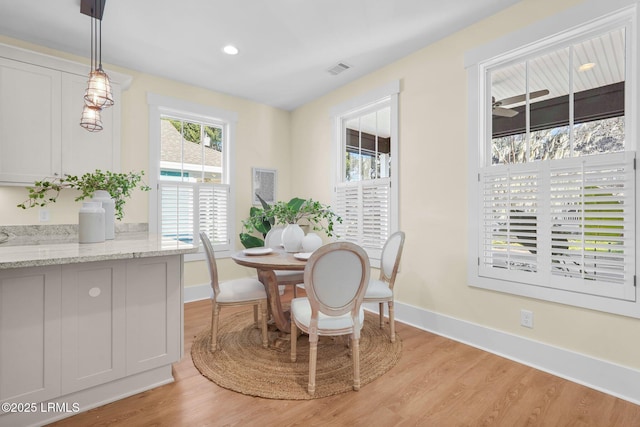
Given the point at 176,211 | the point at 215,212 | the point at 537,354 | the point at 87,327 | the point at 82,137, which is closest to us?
the point at 87,327

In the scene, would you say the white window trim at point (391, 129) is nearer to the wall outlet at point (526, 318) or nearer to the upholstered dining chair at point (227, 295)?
the wall outlet at point (526, 318)

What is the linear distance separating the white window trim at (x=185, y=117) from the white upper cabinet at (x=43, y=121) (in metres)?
0.61

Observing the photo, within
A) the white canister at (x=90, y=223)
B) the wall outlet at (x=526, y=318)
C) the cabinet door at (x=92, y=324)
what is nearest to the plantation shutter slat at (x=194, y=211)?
the white canister at (x=90, y=223)

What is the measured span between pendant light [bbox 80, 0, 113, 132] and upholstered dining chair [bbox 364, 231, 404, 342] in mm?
2434

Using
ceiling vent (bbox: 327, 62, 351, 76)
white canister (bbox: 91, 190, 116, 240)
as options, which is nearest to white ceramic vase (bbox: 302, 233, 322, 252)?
white canister (bbox: 91, 190, 116, 240)

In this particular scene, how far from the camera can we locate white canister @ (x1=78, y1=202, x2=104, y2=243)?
212 cm

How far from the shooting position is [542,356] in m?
2.33

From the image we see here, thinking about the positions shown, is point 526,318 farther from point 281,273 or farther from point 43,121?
point 43,121

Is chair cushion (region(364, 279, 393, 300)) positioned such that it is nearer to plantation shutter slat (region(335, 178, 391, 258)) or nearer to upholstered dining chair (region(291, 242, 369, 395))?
upholstered dining chair (region(291, 242, 369, 395))

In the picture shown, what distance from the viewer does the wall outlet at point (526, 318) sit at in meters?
2.41

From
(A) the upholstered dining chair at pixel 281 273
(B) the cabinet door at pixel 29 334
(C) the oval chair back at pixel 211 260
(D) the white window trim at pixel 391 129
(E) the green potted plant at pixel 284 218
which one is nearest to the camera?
(B) the cabinet door at pixel 29 334

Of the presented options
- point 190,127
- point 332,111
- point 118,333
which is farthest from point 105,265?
point 332,111

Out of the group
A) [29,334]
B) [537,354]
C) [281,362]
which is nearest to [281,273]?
[281,362]

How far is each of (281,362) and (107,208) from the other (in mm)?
1806
